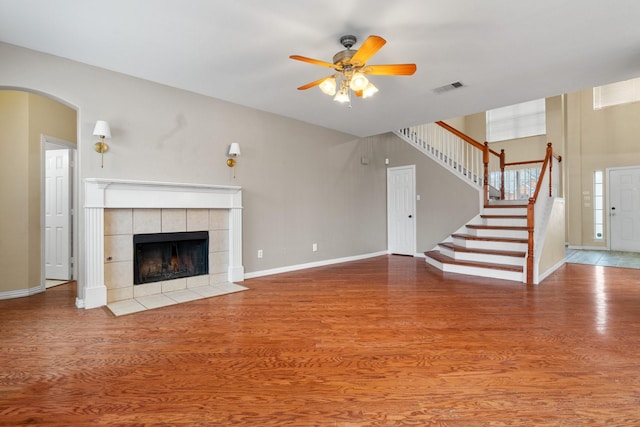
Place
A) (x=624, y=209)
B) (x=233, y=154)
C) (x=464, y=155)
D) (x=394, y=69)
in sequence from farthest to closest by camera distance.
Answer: (x=624, y=209) → (x=464, y=155) → (x=233, y=154) → (x=394, y=69)

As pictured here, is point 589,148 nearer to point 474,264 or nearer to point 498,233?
point 498,233

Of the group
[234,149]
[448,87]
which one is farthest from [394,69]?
[234,149]

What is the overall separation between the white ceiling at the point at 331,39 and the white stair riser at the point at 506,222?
2.04 m

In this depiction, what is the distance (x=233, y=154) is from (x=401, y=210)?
158 inches

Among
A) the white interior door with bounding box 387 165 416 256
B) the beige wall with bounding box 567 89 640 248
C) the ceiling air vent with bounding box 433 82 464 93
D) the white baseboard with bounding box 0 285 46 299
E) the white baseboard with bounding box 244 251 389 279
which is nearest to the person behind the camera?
the white baseboard with bounding box 0 285 46 299

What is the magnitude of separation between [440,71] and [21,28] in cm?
398

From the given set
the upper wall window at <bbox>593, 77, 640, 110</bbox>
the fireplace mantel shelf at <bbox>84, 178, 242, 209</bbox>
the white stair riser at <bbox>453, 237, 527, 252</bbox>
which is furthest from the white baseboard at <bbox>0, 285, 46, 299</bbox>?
the upper wall window at <bbox>593, 77, 640, 110</bbox>

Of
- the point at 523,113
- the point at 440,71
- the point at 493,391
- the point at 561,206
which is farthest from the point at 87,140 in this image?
the point at 523,113

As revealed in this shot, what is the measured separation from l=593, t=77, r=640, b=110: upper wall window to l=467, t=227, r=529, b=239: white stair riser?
5.04 meters

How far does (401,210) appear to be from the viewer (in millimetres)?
6887

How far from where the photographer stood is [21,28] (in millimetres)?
2646

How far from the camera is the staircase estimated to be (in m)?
4.56

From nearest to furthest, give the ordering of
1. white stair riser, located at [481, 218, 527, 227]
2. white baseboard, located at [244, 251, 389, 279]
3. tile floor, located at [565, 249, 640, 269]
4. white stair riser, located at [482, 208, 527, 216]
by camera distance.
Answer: white baseboard, located at [244, 251, 389, 279] → white stair riser, located at [481, 218, 527, 227] → white stair riser, located at [482, 208, 527, 216] → tile floor, located at [565, 249, 640, 269]

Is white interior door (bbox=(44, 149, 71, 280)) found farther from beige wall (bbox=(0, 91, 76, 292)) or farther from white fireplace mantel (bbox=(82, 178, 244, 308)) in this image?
white fireplace mantel (bbox=(82, 178, 244, 308))
